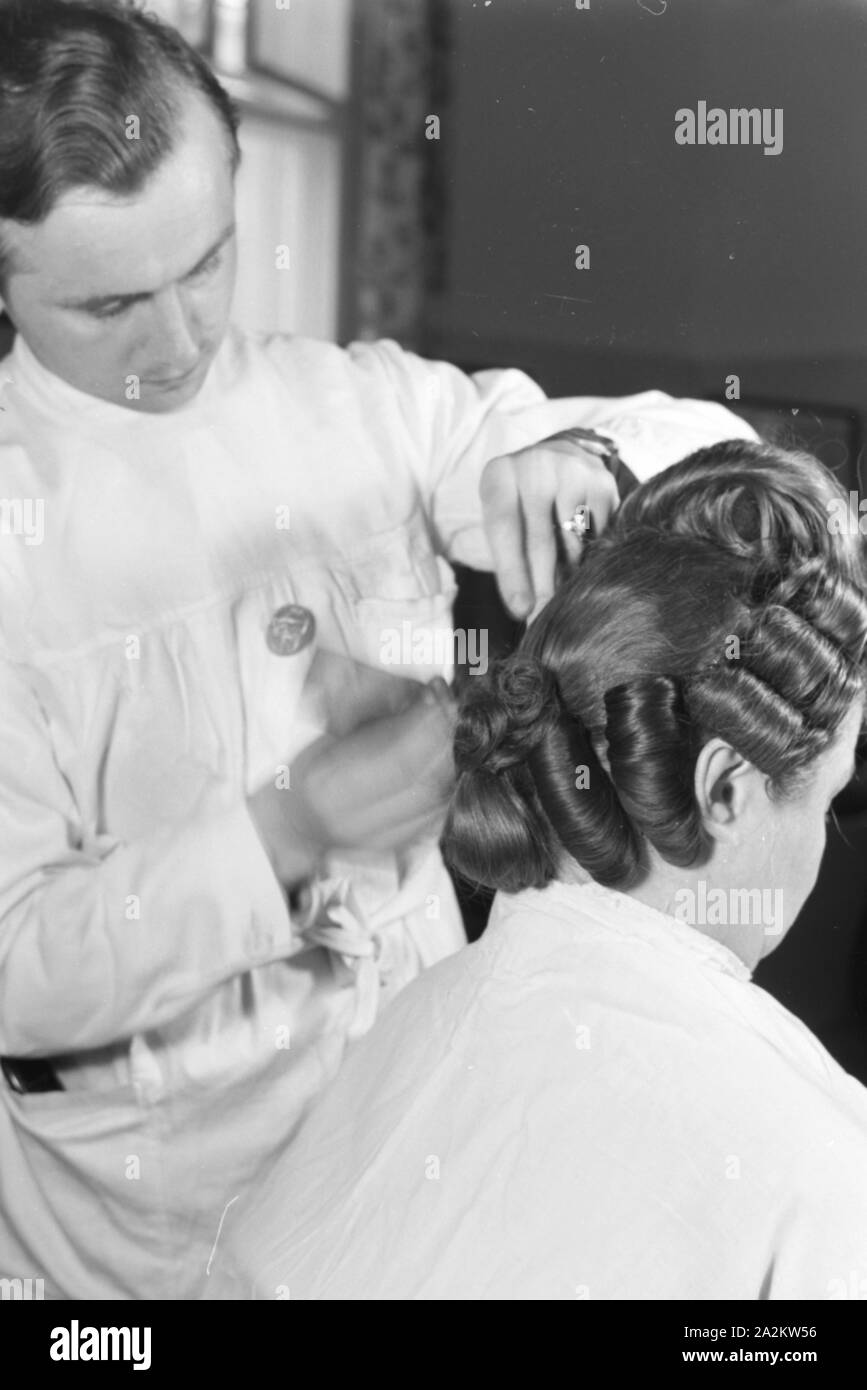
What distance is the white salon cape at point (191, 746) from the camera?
135 cm

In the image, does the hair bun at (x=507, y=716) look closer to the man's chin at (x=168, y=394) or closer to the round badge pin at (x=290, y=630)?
the round badge pin at (x=290, y=630)

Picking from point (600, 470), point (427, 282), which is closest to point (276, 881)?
point (600, 470)

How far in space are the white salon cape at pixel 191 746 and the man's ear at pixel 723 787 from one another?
0.97ft

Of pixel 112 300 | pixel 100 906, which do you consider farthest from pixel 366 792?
Result: pixel 112 300

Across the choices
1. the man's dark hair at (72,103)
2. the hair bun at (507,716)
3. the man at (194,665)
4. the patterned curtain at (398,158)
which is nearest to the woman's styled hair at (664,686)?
the hair bun at (507,716)

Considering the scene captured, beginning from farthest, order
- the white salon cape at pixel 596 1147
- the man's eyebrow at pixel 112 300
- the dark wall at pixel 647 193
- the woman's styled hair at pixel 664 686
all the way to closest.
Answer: the dark wall at pixel 647 193
the man's eyebrow at pixel 112 300
the woman's styled hair at pixel 664 686
the white salon cape at pixel 596 1147

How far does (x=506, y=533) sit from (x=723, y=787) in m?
0.37

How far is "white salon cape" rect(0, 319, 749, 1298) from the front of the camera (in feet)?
4.44

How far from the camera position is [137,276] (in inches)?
52.0

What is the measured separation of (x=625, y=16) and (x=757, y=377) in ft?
1.31

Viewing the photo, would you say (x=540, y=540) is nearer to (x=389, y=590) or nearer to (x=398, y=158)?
(x=389, y=590)

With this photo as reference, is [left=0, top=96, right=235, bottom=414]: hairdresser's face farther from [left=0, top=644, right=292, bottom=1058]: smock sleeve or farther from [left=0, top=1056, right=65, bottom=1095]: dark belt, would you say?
[left=0, top=1056, right=65, bottom=1095]: dark belt
